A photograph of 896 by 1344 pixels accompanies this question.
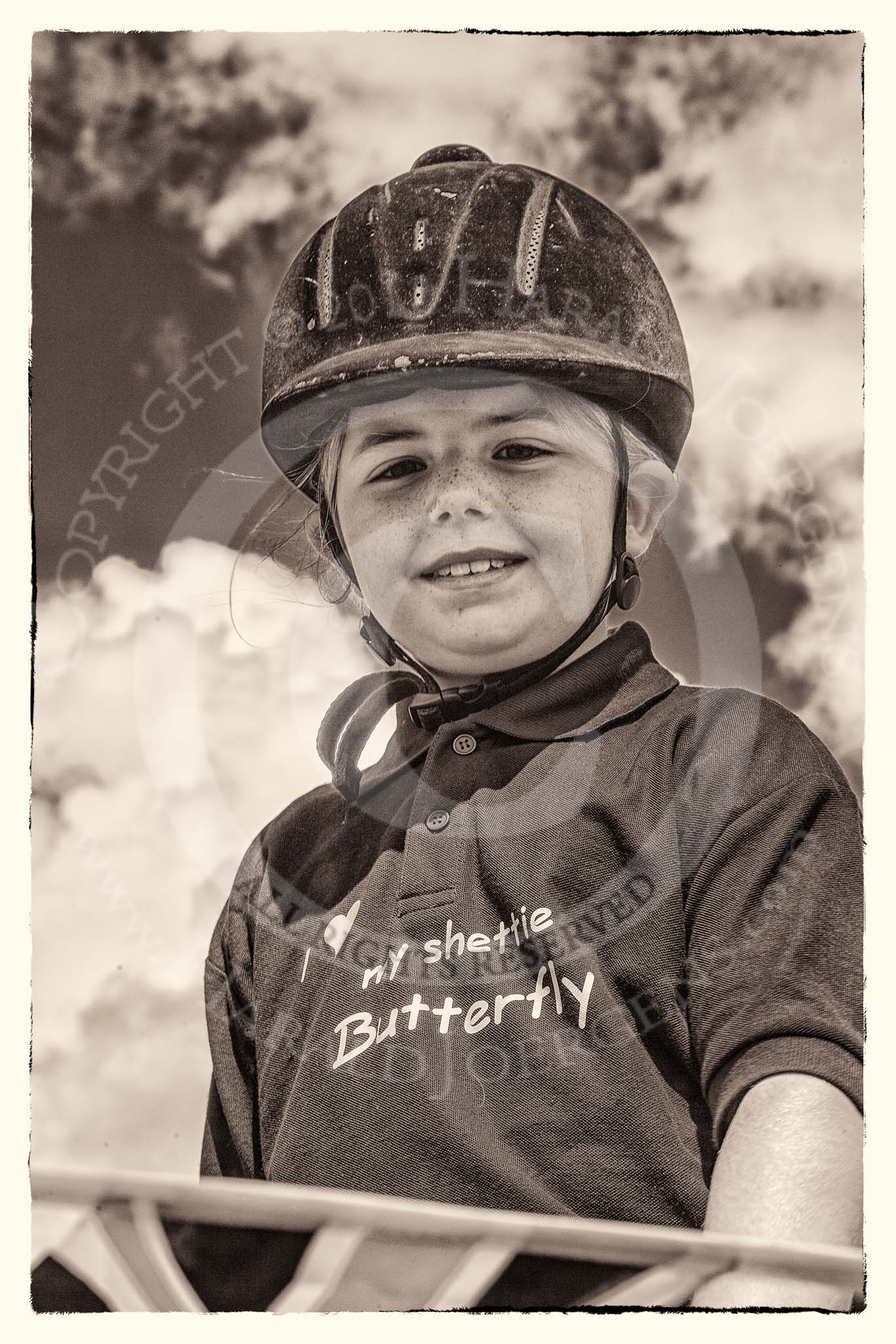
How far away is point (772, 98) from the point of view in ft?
9.25

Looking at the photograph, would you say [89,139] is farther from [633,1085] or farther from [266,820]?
[633,1085]

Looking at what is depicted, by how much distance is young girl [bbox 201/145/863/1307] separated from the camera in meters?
2.44

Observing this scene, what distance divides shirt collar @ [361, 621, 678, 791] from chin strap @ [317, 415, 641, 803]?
1.0 inches

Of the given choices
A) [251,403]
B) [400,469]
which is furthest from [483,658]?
[251,403]

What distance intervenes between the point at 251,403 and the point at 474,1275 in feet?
4.86

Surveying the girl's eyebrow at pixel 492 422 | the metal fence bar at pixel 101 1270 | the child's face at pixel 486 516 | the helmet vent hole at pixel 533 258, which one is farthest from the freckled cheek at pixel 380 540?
the metal fence bar at pixel 101 1270

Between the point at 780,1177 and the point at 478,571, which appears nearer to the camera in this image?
the point at 780,1177

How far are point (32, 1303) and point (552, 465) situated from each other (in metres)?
1.57

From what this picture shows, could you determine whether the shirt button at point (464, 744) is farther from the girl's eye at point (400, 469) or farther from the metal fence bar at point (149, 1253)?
the metal fence bar at point (149, 1253)

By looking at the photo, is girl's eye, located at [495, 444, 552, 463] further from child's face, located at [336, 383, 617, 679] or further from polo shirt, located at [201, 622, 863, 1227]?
polo shirt, located at [201, 622, 863, 1227]

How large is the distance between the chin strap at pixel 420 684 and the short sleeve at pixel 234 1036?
22 centimetres

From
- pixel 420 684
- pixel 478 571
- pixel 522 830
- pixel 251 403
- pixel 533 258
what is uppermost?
pixel 533 258

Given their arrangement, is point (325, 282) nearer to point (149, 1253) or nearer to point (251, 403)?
point (251, 403)

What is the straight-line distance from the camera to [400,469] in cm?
273
